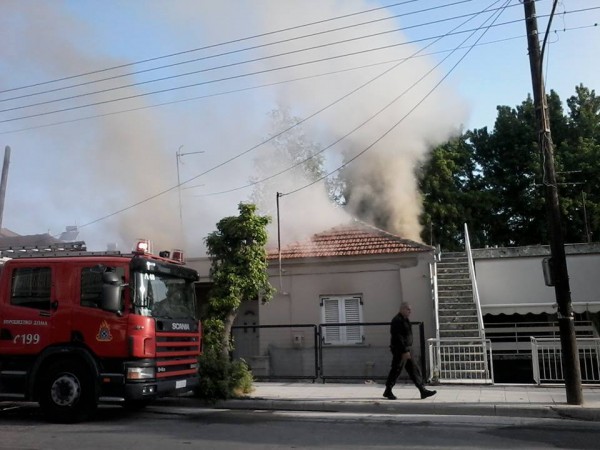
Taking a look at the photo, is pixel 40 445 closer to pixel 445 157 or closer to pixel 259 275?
pixel 259 275

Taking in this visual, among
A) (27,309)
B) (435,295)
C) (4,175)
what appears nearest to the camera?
(27,309)

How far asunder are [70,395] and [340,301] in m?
7.51

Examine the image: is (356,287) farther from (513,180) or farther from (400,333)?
(513,180)

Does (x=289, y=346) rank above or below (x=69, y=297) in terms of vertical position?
below

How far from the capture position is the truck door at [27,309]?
8.00 meters

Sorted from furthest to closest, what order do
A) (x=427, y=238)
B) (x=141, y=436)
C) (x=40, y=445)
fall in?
1. (x=427, y=238)
2. (x=141, y=436)
3. (x=40, y=445)

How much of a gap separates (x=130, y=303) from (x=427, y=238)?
17.9m

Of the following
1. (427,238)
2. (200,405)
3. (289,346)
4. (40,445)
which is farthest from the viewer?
(427,238)

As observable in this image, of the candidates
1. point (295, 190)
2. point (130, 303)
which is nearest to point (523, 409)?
point (130, 303)

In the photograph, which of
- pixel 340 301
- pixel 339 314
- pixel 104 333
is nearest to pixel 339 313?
pixel 339 314

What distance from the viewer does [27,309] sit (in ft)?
26.7

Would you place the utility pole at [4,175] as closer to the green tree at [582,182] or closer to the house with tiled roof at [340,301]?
the house with tiled roof at [340,301]

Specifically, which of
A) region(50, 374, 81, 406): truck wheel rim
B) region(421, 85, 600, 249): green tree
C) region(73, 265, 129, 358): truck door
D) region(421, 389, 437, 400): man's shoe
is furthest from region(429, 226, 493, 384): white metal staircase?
region(421, 85, 600, 249): green tree

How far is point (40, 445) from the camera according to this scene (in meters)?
6.47
